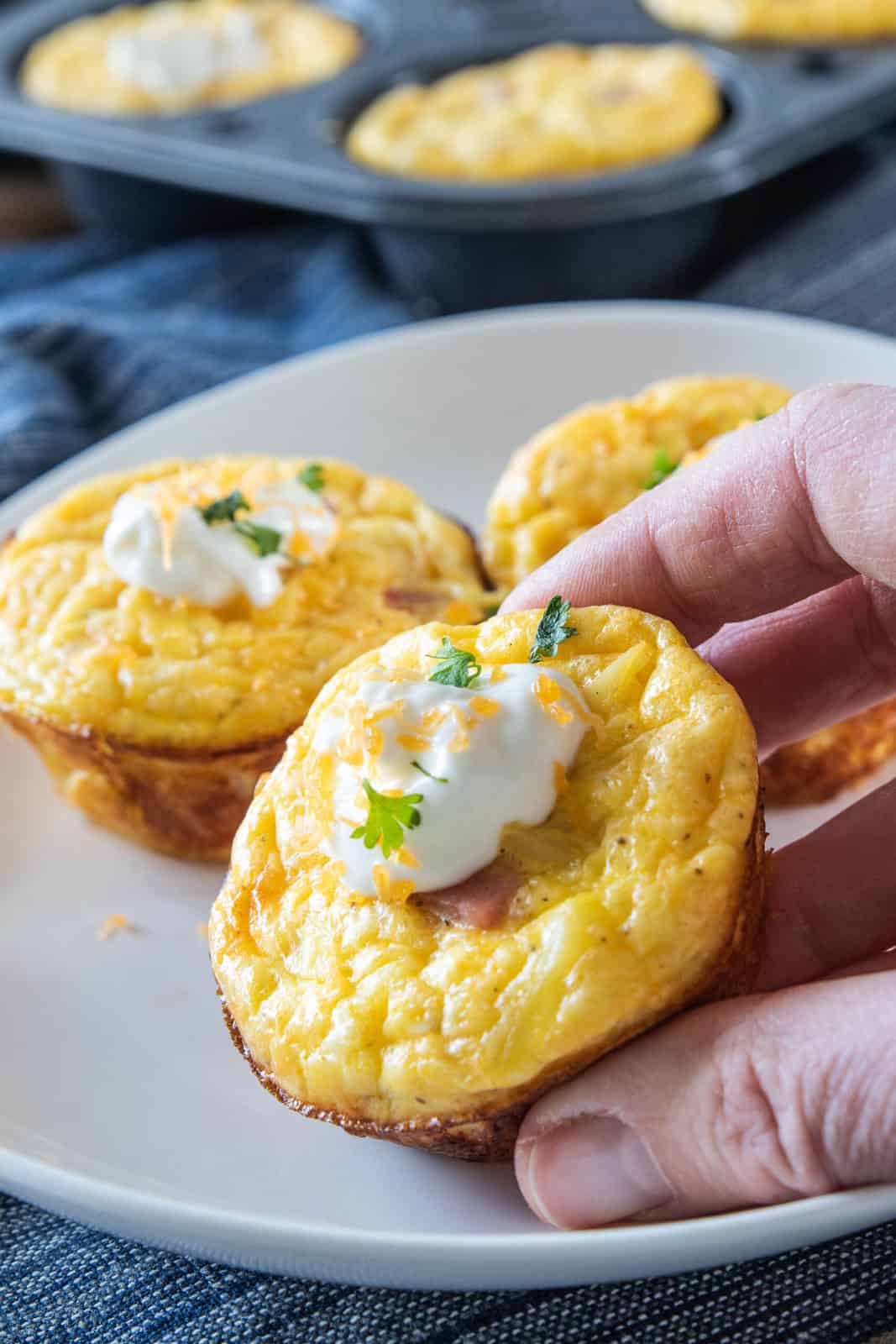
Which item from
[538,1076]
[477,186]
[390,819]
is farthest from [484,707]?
[477,186]

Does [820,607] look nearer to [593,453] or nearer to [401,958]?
[593,453]

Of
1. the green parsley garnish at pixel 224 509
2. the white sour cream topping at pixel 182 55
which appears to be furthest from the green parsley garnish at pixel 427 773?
the white sour cream topping at pixel 182 55

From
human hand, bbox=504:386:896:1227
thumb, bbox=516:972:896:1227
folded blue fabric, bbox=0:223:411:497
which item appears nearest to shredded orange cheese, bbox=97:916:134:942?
human hand, bbox=504:386:896:1227

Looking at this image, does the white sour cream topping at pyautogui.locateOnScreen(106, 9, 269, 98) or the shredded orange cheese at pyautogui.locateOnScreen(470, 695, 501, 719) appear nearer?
Answer: the shredded orange cheese at pyautogui.locateOnScreen(470, 695, 501, 719)

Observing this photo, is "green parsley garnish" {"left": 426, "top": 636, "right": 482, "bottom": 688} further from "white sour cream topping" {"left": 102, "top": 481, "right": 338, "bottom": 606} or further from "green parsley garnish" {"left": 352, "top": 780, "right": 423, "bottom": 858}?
"white sour cream topping" {"left": 102, "top": 481, "right": 338, "bottom": 606}

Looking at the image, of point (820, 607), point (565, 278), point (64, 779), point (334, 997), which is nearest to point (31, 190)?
point (565, 278)

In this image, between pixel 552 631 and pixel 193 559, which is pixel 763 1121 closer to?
pixel 552 631

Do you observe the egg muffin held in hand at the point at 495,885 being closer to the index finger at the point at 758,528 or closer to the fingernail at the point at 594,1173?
the fingernail at the point at 594,1173
